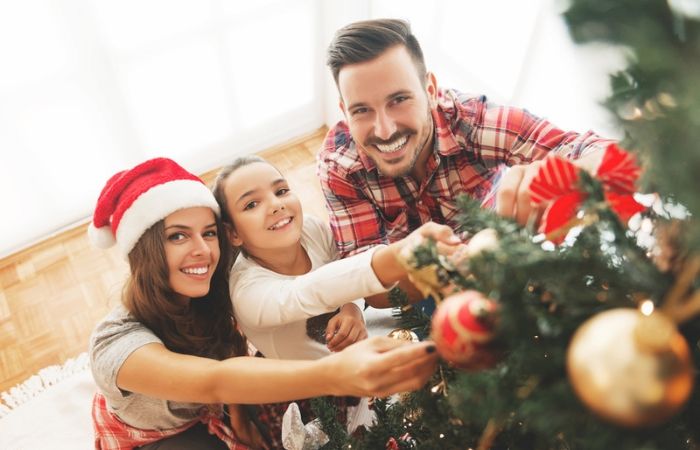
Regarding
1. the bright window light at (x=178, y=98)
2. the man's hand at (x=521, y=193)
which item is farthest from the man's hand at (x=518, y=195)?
the bright window light at (x=178, y=98)

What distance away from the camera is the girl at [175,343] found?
760 mm

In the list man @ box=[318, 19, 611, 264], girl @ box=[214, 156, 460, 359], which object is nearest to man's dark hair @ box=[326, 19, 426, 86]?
man @ box=[318, 19, 611, 264]

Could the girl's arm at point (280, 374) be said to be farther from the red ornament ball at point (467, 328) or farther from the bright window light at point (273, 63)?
the bright window light at point (273, 63)

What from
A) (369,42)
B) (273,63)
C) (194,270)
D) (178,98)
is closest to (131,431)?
(194,270)

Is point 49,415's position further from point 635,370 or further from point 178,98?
point 635,370

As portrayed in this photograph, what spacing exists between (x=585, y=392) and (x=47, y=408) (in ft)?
6.26

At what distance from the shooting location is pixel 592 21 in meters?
0.35

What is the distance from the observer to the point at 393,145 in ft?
4.01

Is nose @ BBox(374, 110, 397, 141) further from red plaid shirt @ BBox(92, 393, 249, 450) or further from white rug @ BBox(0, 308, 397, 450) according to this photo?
white rug @ BBox(0, 308, 397, 450)

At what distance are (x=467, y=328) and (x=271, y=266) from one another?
796 mm

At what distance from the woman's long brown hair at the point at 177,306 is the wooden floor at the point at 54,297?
850 mm

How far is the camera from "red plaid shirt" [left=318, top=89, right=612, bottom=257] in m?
1.29

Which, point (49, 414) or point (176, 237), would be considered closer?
point (176, 237)

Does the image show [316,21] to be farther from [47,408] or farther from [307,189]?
[47,408]
